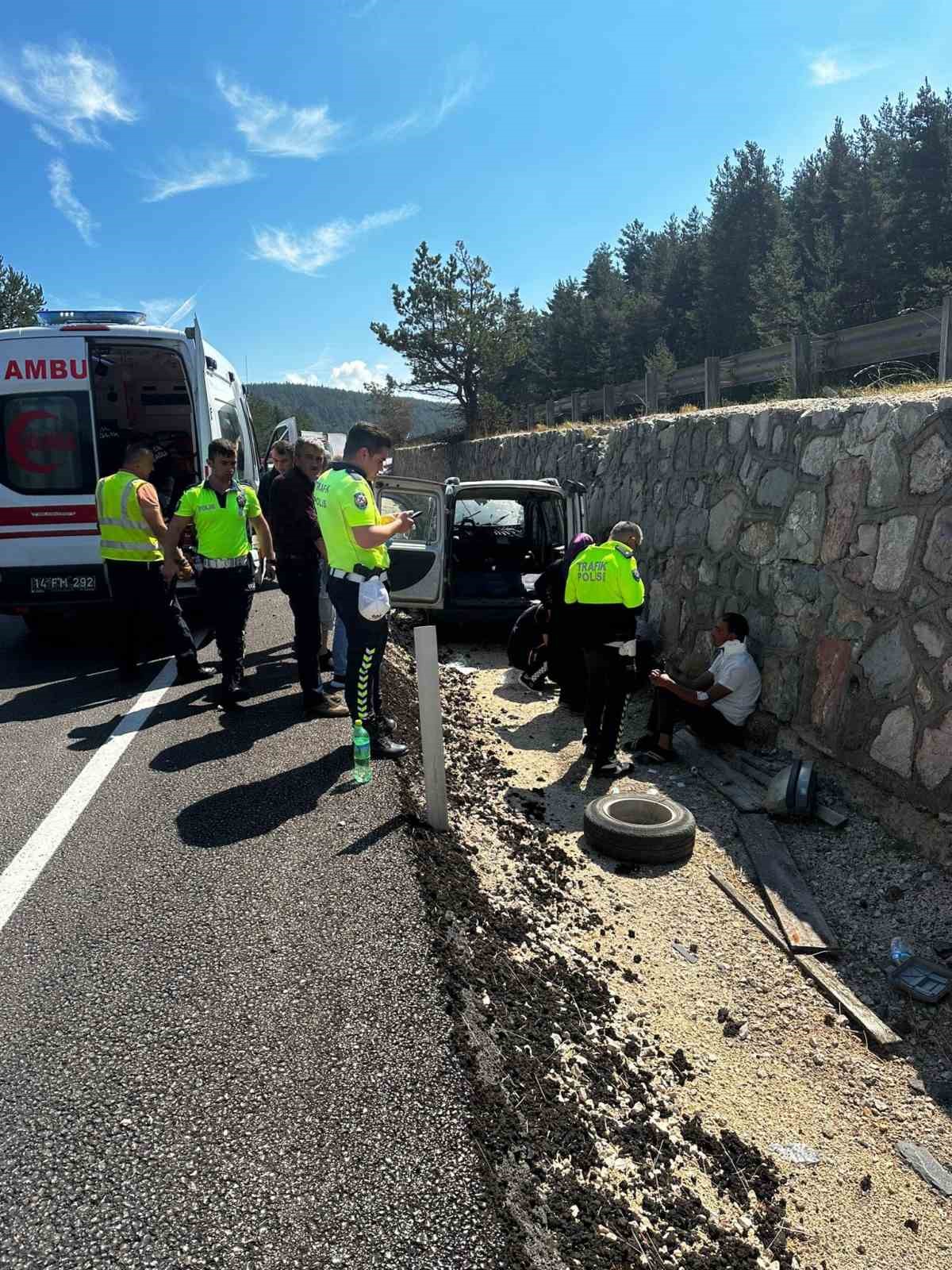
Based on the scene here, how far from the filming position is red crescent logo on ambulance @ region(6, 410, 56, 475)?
Result: 7551mm

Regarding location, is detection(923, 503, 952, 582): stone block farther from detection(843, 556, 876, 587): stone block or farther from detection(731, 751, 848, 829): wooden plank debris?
detection(731, 751, 848, 829): wooden plank debris

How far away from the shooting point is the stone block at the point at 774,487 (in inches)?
245

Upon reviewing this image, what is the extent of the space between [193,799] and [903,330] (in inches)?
319

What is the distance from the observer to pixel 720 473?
7367 millimetres

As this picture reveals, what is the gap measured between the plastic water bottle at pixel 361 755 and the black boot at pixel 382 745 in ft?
1.22

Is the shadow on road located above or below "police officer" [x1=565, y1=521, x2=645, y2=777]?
below

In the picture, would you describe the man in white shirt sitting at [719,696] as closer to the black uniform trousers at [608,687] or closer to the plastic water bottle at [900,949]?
the black uniform trousers at [608,687]

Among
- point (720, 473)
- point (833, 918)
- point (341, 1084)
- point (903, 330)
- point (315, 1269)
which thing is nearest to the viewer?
point (315, 1269)

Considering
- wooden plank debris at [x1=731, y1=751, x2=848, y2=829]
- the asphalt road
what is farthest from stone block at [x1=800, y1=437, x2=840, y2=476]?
the asphalt road

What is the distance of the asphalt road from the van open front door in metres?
4.40

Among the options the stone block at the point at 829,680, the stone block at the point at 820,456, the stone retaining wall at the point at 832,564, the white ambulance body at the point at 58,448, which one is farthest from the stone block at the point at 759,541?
the white ambulance body at the point at 58,448

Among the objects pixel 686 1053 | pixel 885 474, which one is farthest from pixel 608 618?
pixel 686 1053

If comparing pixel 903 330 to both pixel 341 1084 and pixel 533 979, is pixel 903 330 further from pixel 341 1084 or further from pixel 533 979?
pixel 341 1084

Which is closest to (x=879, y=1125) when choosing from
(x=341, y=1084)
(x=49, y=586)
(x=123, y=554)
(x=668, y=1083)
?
(x=668, y=1083)
